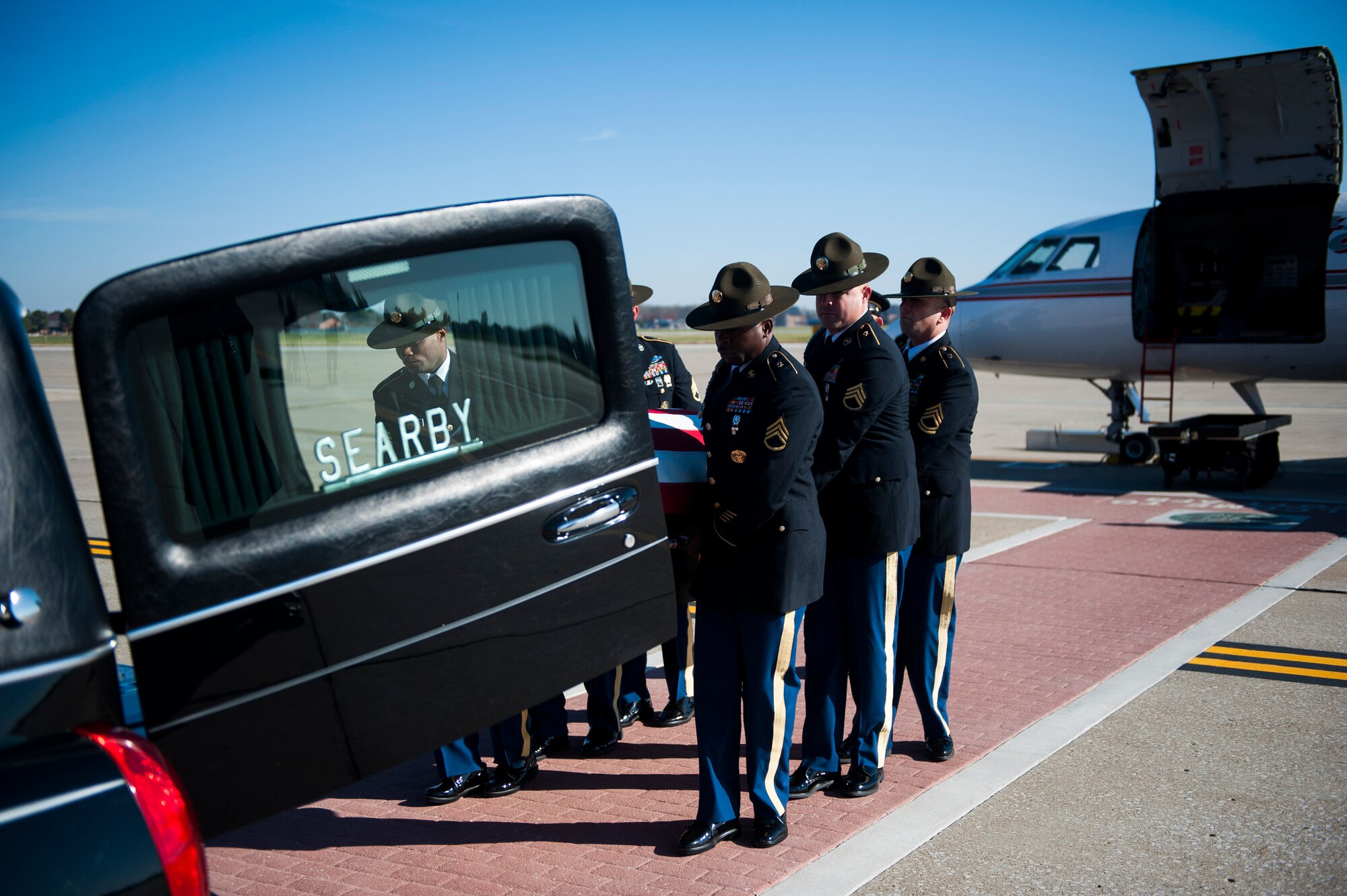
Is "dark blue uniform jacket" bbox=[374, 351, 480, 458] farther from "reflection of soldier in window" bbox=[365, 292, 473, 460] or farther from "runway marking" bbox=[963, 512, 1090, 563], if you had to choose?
"runway marking" bbox=[963, 512, 1090, 563]

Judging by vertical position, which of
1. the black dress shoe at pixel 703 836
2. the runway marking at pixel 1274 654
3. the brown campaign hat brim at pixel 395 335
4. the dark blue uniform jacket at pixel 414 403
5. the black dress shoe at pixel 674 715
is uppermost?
the brown campaign hat brim at pixel 395 335

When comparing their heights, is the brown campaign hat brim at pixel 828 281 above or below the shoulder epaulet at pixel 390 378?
above

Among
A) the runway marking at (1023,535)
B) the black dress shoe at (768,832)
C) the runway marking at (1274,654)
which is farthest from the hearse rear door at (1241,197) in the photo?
the black dress shoe at (768,832)

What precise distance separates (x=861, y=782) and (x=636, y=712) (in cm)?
142

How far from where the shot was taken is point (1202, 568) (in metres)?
8.35

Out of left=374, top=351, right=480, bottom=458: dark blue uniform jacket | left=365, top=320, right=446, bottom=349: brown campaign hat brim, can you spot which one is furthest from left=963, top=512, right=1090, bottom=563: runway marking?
left=365, top=320, right=446, bottom=349: brown campaign hat brim

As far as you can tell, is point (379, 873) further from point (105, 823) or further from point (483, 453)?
point (105, 823)

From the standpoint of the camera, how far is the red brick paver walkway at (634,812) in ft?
12.1

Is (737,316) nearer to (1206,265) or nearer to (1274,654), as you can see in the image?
(1274,654)

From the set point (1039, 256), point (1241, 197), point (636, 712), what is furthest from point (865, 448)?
point (1039, 256)

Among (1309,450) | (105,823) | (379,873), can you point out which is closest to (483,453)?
(105,823)

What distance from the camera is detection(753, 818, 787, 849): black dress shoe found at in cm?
388

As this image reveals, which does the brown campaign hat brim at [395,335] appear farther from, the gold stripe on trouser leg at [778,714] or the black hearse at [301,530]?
the gold stripe on trouser leg at [778,714]

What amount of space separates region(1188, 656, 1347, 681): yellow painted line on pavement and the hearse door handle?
4.46 m
